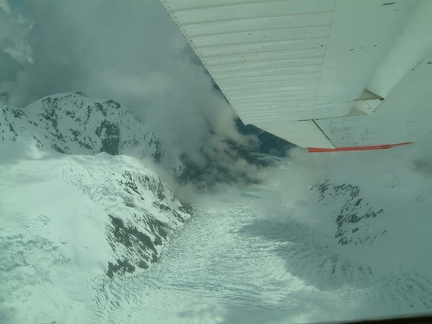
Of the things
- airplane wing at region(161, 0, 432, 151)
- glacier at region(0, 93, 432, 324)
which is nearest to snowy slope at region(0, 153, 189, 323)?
glacier at region(0, 93, 432, 324)

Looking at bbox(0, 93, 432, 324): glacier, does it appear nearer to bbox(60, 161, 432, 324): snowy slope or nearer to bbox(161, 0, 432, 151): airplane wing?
bbox(60, 161, 432, 324): snowy slope

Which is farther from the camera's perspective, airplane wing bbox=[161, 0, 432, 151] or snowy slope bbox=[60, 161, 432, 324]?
snowy slope bbox=[60, 161, 432, 324]

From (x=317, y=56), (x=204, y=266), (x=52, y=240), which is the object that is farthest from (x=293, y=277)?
(x=317, y=56)

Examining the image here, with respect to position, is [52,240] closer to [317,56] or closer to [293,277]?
[293,277]

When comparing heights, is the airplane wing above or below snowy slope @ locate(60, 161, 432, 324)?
above

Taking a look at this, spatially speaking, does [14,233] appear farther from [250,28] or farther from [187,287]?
[250,28]

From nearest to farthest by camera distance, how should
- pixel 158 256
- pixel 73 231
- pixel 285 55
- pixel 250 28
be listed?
pixel 250 28 < pixel 285 55 < pixel 73 231 < pixel 158 256

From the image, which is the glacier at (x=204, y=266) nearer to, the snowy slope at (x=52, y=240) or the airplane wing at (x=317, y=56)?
the snowy slope at (x=52, y=240)

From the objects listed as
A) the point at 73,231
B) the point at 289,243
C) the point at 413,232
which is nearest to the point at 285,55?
the point at 413,232
